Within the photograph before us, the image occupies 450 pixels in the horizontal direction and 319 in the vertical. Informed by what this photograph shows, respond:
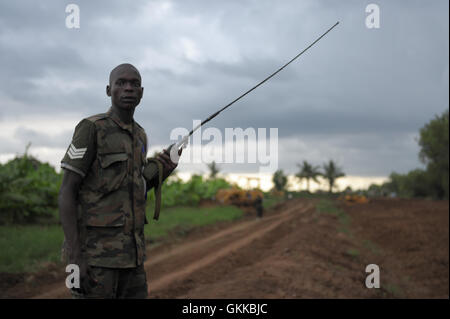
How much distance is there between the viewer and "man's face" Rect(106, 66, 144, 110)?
252cm

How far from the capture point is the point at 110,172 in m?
2.59

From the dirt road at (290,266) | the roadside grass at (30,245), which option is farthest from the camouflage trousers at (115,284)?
the roadside grass at (30,245)

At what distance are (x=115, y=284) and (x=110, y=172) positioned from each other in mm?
677

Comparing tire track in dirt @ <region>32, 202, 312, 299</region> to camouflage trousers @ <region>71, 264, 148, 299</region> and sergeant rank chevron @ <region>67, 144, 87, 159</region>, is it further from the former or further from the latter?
sergeant rank chevron @ <region>67, 144, 87, 159</region>

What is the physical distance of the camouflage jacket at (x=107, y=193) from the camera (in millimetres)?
2537

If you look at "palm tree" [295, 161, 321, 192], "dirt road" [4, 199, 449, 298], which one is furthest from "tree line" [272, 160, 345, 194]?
"dirt road" [4, 199, 449, 298]

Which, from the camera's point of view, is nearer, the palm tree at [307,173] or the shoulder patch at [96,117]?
the shoulder patch at [96,117]

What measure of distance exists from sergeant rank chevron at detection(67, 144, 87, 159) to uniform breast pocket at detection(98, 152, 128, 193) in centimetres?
12

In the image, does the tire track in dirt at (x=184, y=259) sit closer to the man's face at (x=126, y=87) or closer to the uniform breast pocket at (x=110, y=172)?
the uniform breast pocket at (x=110, y=172)

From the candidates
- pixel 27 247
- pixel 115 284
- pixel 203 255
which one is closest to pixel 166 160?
pixel 115 284

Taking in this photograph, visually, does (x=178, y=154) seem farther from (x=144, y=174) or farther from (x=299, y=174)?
(x=299, y=174)

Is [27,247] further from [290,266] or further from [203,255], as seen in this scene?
[290,266]
